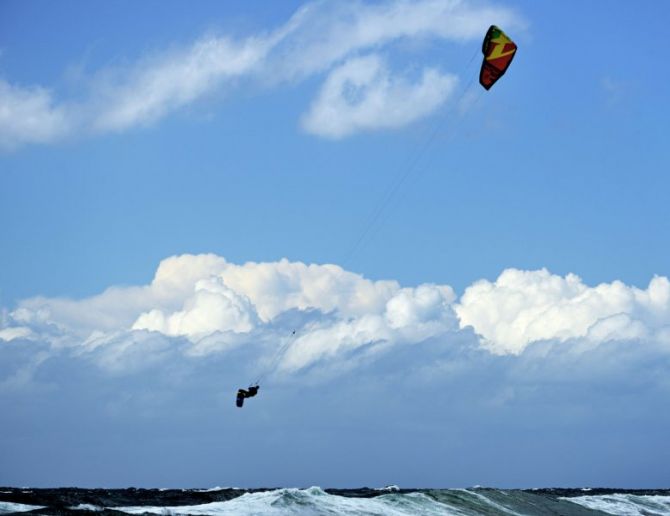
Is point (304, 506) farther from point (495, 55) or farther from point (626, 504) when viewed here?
point (626, 504)

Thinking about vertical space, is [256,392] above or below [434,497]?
above

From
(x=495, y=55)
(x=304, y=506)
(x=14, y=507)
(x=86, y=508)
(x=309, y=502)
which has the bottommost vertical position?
(x=14, y=507)

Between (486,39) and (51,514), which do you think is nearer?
(51,514)

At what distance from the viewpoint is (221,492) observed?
41.1 m

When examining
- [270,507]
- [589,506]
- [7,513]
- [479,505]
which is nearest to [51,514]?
[7,513]

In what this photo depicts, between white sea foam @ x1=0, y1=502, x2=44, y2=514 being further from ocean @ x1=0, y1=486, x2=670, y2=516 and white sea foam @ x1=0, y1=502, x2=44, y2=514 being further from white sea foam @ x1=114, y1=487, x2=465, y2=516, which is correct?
white sea foam @ x1=114, y1=487, x2=465, y2=516

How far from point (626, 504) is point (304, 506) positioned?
88.5ft

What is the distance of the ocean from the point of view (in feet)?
103

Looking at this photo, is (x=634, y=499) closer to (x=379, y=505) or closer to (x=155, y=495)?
(x=379, y=505)

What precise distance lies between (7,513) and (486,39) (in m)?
28.1

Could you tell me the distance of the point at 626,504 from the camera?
54.4m

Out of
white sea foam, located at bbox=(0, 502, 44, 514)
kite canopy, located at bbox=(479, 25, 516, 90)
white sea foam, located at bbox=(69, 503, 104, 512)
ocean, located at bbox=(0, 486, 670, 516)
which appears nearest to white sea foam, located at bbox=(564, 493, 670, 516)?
ocean, located at bbox=(0, 486, 670, 516)

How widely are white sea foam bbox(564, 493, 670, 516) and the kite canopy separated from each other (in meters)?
24.0

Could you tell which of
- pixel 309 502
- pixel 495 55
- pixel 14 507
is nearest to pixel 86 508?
pixel 14 507
